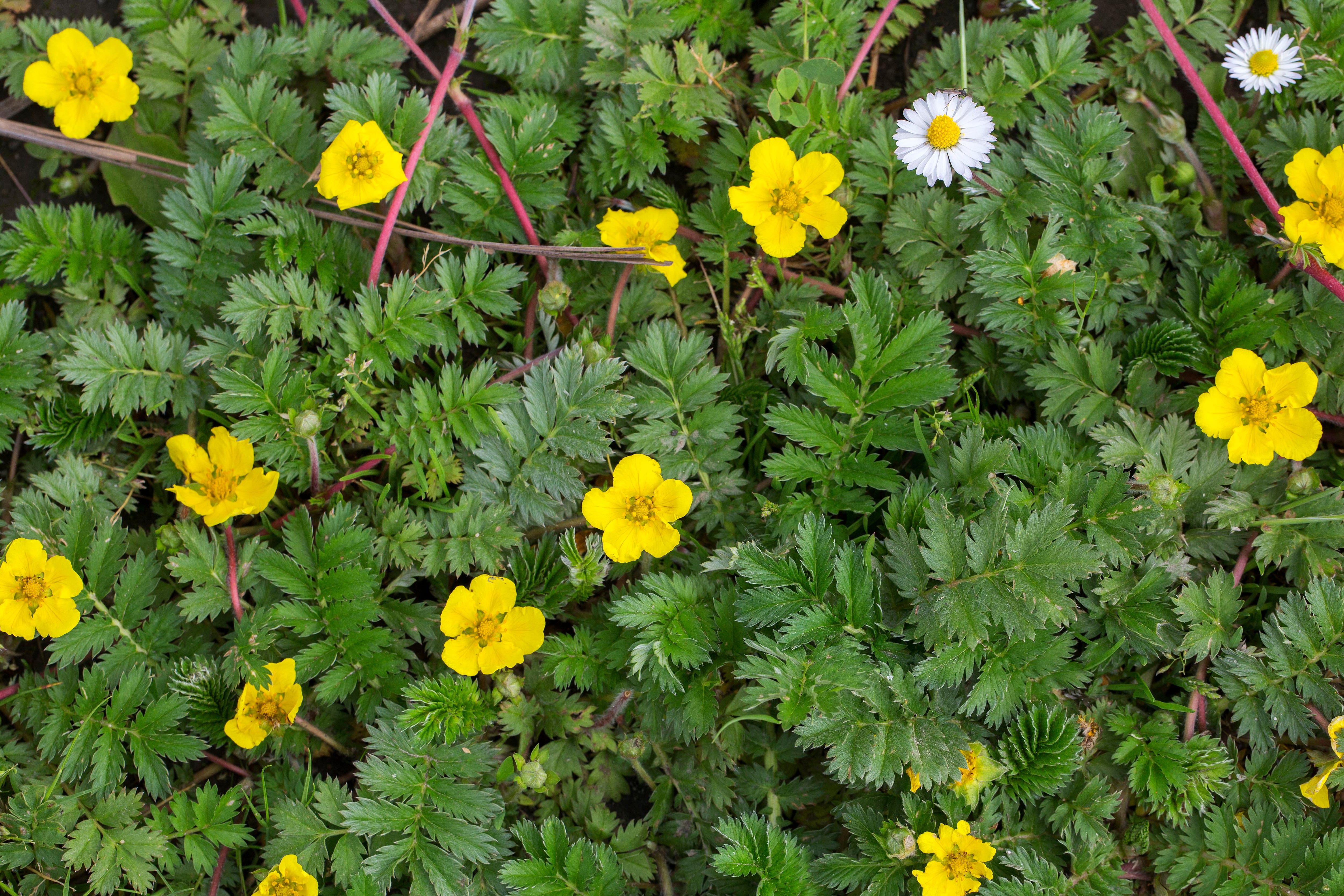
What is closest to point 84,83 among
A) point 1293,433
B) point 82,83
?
point 82,83

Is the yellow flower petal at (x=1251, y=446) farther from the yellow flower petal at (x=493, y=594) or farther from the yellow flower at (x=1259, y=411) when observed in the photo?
the yellow flower petal at (x=493, y=594)

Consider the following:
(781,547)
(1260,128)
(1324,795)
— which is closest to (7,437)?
(781,547)

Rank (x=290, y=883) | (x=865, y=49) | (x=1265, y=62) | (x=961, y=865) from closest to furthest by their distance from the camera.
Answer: (x=961, y=865) < (x=290, y=883) < (x=1265, y=62) < (x=865, y=49)

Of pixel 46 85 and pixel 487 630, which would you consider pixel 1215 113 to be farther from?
pixel 46 85

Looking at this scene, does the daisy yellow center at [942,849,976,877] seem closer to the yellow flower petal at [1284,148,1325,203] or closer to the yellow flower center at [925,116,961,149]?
the yellow flower center at [925,116,961,149]

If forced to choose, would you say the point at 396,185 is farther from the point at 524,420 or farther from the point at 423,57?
the point at 524,420

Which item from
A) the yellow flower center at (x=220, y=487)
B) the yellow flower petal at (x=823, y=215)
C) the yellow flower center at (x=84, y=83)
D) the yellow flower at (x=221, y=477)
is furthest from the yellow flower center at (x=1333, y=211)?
the yellow flower center at (x=84, y=83)

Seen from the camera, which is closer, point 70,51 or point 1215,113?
point 1215,113
